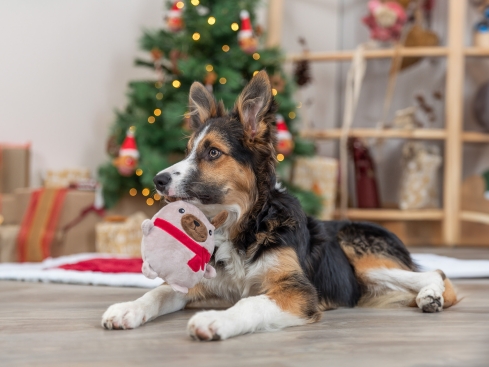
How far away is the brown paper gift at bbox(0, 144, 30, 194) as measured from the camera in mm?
4570

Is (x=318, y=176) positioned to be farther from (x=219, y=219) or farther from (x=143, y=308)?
(x=143, y=308)

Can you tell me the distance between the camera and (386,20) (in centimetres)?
522

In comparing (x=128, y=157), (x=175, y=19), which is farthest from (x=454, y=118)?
(x=128, y=157)

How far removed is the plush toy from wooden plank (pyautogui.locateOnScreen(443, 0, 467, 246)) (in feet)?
12.7

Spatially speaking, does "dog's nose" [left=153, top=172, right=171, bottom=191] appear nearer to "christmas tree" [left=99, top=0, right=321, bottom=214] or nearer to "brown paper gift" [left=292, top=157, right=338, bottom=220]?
"christmas tree" [left=99, top=0, right=321, bottom=214]

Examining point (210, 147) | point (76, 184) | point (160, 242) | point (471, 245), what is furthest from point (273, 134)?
point (471, 245)

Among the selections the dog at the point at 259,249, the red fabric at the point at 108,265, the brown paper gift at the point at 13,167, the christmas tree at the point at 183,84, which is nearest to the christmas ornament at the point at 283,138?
the christmas tree at the point at 183,84

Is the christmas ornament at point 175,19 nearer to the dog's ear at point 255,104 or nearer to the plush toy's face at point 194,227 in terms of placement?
the dog's ear at point 255,104

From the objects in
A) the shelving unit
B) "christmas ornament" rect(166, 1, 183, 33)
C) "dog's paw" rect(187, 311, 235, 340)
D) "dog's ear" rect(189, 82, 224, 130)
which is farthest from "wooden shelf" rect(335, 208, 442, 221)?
"dog's paw" rect(187, 311, 235, 340)

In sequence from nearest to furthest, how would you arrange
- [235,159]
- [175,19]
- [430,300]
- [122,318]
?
[122,318] → [235,159] → [430,300] → [175,19]

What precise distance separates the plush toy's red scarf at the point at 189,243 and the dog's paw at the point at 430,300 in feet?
2.71

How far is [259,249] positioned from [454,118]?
375cm

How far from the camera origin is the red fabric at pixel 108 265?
3.26 metres

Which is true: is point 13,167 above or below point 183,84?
below
